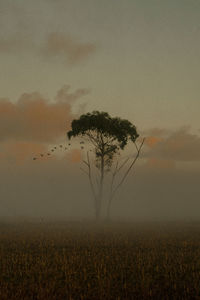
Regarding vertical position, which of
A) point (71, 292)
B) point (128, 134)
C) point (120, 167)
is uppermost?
point (128, 134)

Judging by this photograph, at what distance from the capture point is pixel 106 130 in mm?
54500

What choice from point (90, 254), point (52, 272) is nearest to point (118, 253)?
point (90, 254)

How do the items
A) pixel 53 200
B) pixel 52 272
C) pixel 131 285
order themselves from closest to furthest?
pixel 131 285 < pixel 52 272 < pixel 53 200

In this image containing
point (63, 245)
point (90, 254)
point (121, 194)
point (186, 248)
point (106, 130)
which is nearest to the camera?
point (90, 254)

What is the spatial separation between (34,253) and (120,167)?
42977mm

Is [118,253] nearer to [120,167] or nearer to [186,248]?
[186,248]

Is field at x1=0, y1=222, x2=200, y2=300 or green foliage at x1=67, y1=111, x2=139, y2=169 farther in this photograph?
green foliage at x1=67, y1=111, x2=139, y2=169

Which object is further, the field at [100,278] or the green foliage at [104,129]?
the green foliage at [104,129]

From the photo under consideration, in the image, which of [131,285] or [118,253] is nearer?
[131,285]

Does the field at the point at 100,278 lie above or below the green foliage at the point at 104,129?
below

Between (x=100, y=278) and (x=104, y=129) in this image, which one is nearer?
(x=100, y=278)

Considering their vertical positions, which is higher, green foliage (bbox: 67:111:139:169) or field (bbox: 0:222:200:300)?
green foliage (bbox: 67:111:139:169)

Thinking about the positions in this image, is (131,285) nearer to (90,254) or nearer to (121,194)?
(90,254)

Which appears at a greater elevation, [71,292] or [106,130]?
[106,130]
